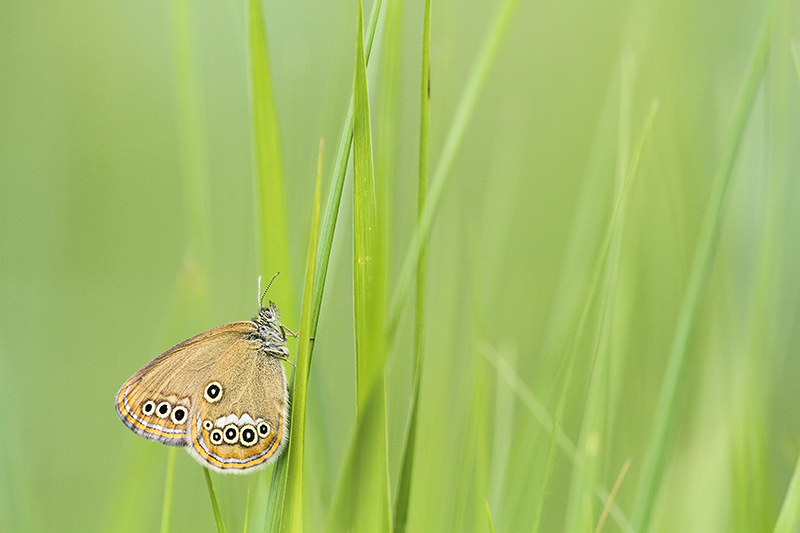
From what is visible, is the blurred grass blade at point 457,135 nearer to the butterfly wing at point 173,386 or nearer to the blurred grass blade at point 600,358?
the blurred grass blade at point 600,358

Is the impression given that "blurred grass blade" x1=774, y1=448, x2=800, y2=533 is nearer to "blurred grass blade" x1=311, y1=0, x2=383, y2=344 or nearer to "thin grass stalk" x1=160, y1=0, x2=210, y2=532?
"blurred grass blade" x1=311, y1=0, x2=383, y2=344

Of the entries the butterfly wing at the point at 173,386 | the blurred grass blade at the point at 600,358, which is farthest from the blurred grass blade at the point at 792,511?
the butterfly wing at the point at 173,386

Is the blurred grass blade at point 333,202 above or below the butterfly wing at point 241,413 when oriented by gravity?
above

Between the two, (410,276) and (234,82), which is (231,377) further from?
(234,82)

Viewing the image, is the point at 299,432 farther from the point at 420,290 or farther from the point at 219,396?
the point at 219,396

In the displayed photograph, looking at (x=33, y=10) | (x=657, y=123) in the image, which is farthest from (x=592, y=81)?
(x=33, y=10)

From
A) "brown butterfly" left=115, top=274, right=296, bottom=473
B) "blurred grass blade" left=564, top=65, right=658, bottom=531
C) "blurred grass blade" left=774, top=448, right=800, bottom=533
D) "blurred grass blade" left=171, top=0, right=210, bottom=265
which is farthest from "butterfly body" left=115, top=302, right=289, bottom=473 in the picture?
"blurred grass blade" left=774, top=448, right=800, bottom=533

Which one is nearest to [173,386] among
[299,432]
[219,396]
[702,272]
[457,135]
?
[219,396]
